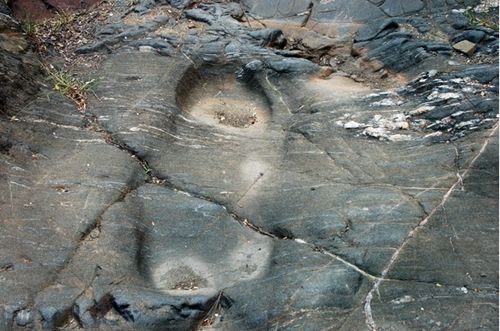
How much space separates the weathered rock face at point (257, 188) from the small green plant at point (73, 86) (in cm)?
10

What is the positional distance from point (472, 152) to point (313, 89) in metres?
1.79

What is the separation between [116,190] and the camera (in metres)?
4.83

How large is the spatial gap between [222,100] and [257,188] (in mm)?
1579

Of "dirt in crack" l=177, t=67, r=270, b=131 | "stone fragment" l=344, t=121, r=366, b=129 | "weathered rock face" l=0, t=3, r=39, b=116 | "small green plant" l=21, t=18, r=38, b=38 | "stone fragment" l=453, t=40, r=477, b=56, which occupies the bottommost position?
"dirt in crack" l=177, t=67, r=270, b=131

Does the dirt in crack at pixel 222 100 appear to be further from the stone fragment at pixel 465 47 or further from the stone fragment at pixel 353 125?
the stone fragment at pixel 465 47

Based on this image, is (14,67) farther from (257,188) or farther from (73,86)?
(257,188)

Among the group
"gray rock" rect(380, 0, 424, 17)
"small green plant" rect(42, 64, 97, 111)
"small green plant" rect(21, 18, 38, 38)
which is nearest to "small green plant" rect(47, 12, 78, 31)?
"small green plant" rect(21, 18, 38, 38)

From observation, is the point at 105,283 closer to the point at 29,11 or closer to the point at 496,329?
the point at 496,329

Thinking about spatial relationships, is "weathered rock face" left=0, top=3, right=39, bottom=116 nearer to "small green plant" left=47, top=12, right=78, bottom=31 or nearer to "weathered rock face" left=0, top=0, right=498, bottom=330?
"weathered rock face" left=0, top=0, right=498, bottom=330

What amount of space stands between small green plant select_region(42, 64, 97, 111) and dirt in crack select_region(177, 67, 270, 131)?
844 mm

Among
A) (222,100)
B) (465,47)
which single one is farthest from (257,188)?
(465,47)

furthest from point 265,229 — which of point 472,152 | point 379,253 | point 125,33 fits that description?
point 125,33

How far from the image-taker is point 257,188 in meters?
4.96

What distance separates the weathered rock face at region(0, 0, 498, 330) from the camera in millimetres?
3881
